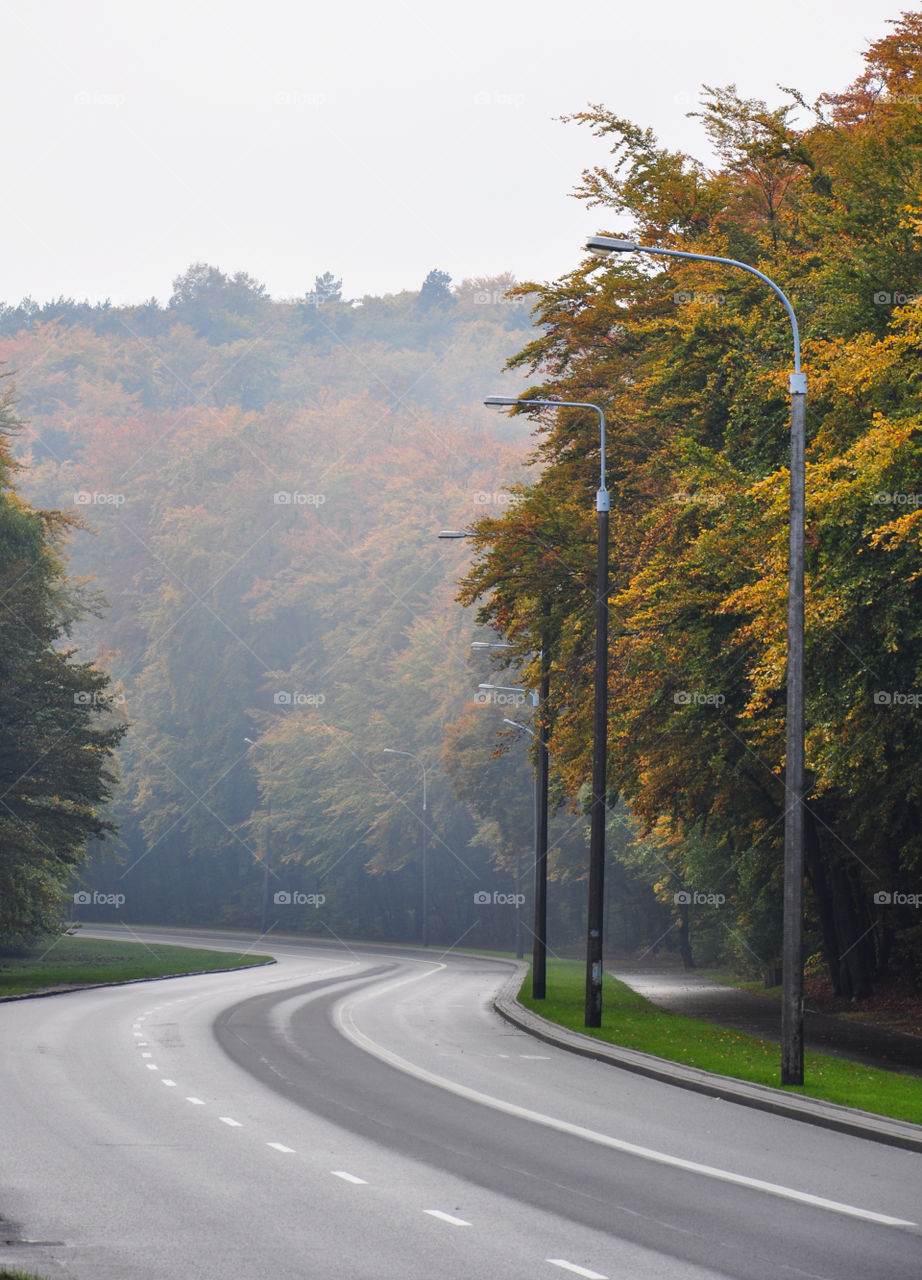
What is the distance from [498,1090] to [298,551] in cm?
8788

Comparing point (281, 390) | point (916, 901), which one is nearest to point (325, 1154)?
point (916, 901)

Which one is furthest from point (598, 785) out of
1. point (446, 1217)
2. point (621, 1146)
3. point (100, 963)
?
point (100, 963)

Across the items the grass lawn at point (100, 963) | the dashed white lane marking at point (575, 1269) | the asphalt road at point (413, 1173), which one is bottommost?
the grass lawn at point (100, 963)

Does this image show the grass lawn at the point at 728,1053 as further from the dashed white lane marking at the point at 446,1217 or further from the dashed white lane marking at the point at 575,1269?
the dashed white lane marking at the point at 575,1269

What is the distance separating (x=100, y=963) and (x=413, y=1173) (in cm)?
4261

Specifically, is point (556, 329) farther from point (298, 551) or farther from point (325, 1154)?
point (298, 551)

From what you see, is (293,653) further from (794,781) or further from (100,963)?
(794,781)

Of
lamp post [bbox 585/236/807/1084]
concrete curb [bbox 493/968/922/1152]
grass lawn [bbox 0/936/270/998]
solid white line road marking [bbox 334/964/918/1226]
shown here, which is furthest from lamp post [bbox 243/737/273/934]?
lamp post [bbox 585/236/807/1084]

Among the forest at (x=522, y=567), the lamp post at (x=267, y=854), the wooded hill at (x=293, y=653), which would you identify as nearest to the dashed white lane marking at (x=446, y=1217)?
the forest at (x=522, y=567)

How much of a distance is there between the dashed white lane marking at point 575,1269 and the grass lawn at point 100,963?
1099 inches

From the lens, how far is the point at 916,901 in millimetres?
30750

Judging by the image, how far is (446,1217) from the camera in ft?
33.0

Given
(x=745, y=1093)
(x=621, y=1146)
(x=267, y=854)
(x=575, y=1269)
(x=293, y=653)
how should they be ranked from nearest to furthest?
(x=575, y=1269), (x=621, y=1146), (x=745, y=1093), (x=267, y=854), (x=293, y=653)

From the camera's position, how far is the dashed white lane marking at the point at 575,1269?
843 cm
